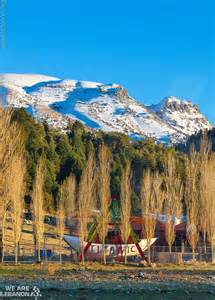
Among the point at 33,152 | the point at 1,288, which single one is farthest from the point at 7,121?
the point at 33,152

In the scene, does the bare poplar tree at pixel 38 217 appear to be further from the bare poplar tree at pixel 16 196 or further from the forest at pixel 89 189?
the bare poplar tree at pixel 16 196

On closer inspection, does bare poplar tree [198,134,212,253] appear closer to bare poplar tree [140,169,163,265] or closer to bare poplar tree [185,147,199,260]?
bare poplar tree [185,147,199,260]

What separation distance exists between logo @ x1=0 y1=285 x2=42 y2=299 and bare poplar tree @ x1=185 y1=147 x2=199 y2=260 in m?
15.5

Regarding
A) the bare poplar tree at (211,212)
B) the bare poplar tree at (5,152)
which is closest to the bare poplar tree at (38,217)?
the bare poplar tree at (5,152)

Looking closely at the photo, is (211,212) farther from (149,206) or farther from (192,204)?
(149,206)

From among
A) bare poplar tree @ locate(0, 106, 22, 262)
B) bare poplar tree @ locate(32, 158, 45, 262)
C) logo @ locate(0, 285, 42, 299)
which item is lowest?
logo @ locate(0, 285, 42, 299)

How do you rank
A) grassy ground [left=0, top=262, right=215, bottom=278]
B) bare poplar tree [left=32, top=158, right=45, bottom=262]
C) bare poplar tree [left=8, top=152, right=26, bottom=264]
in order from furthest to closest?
bare poplar tree [left=32, top=158, right=45, bottom=262] < bare poplar tree [left=8, top=152, right=26, bottom=264] < grassy ground [left=0, top=262, right=215, bottom=278]

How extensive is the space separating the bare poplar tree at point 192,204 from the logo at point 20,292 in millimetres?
15500

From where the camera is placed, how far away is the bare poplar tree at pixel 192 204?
106 feet

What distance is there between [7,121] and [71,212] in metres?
15.9

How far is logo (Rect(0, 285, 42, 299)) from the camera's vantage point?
56.5ft

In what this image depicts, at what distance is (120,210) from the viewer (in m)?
32.8

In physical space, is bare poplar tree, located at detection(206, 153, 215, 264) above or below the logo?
above

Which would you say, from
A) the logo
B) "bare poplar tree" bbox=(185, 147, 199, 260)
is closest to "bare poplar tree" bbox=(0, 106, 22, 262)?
the logo
